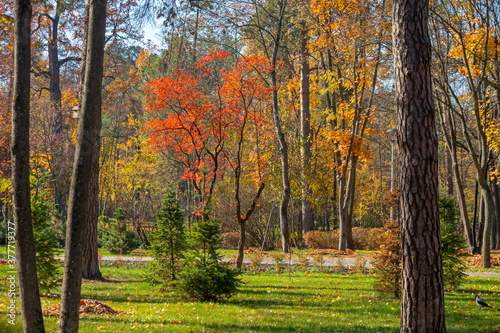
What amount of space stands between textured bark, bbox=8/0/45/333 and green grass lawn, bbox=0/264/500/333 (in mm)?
1455

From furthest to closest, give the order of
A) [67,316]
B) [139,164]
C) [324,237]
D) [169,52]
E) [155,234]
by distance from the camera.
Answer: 1. [139,164]
2. [324,237]
3. [155,234]
4. [169,52]
5. [67,316]

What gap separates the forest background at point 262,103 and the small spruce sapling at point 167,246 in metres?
Answer: 0.59

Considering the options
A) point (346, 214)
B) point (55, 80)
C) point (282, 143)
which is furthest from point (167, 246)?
point (55, 80)

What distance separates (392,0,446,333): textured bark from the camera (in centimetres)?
440

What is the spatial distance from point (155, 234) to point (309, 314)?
4.13 meters

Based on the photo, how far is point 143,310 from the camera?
6840 millimetres

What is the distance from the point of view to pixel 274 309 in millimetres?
7148

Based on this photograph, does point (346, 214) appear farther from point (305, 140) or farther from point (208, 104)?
point (208, 104)

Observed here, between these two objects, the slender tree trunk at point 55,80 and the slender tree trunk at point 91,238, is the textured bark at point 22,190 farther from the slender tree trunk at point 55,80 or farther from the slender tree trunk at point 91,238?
the slender tree trunk at point 55,80

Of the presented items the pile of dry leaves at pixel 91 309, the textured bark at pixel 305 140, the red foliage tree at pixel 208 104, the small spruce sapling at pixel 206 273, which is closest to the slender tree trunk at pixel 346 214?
the textured bark at pixel 305 140

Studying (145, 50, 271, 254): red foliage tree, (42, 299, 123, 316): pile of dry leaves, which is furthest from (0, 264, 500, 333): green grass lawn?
(145, 50, 271, 254): red foliage tree

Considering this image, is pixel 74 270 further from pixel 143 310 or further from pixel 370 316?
pixel 370 316

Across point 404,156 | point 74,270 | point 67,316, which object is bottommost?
point 67,316

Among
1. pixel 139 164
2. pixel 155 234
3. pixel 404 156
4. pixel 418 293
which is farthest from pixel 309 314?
pixel 139 164
